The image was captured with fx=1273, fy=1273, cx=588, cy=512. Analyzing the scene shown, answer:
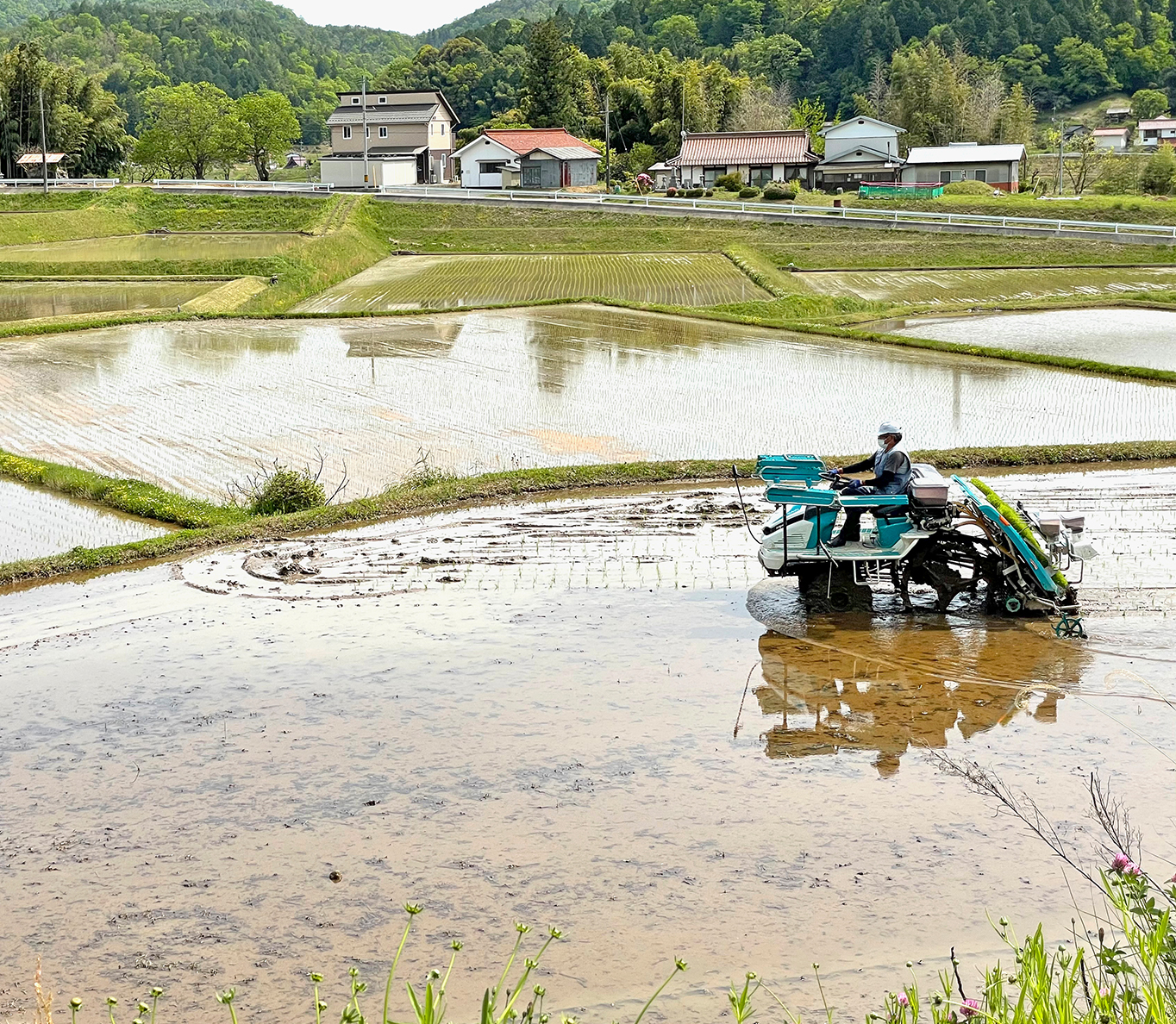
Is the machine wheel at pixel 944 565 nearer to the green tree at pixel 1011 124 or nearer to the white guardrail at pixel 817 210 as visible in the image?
the white guardrail at pixel 817 210

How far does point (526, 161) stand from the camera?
196 ft

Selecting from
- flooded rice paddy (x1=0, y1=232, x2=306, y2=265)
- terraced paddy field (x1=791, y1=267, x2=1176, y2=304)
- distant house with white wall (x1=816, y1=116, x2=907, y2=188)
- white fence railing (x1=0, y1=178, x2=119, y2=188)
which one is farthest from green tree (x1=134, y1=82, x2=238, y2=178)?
terraced paddy field (x1=791, y1=267, x2=1176, y2=304)

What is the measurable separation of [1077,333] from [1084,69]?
82.6 meters

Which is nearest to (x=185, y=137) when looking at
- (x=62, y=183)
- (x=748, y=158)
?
(x=62, y=183)

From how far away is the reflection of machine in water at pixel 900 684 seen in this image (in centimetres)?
796

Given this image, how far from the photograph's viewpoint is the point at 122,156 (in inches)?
2867

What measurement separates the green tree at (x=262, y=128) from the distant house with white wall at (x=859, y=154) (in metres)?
30.7

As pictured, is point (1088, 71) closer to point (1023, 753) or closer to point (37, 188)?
point (37, 188)

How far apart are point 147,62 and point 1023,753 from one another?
135 metres

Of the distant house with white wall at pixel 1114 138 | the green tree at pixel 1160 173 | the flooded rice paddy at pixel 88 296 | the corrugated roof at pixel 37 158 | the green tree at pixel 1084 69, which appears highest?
the green tree at pixel 1084 69

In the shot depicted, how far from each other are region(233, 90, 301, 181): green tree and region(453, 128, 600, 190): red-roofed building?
49.6 ft

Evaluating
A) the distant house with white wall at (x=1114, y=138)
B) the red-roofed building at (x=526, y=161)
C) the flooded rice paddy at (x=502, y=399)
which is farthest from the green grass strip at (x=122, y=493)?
the distant house with white wall at (x=1114, y=138)

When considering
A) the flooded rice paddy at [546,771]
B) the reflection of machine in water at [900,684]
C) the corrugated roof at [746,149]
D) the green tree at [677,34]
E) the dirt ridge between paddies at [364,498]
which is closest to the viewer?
the flooded rice paddy at [546,771]

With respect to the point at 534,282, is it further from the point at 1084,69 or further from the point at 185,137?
the point at 1084,69
